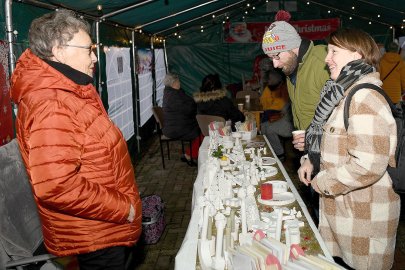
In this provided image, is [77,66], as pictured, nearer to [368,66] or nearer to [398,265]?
[368,66]

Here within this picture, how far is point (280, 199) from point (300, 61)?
1108 millimetres

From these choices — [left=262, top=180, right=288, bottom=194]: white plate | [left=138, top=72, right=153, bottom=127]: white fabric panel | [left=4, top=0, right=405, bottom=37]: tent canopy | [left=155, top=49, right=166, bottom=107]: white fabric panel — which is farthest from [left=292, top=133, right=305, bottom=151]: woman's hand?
[left=155, top=49, right=166, bottom=107]: white fabric panel

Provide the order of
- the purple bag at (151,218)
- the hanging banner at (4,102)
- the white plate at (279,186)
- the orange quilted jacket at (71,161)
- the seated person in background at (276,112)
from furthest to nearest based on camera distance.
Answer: the seated person in background at (276,112), the purple bag at (151,218), the hanging banner at (4,102), the white plate at (279,186), the orange quilted jacket at (71,161)

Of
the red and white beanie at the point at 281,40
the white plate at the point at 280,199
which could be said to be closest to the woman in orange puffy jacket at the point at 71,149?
the white plate at the point at 280,199

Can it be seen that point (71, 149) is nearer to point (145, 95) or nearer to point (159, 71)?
point (145, 95)

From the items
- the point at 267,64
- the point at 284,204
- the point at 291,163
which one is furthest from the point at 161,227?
the point at 267,64

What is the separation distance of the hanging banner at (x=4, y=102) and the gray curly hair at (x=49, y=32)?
1.31 meters

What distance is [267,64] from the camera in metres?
7.23

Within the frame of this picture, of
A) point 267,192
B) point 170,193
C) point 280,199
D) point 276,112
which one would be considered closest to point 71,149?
point 267,192

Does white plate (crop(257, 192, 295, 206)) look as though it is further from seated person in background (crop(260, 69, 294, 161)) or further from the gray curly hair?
seated person in background (crop(260, 69, 294, 161))

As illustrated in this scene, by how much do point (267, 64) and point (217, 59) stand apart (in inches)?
195

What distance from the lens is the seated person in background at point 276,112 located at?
21.1 ft

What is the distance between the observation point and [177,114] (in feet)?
22.4

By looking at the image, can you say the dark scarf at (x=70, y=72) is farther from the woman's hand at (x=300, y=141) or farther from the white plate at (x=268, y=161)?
the white plate at (x=268, y=161)
